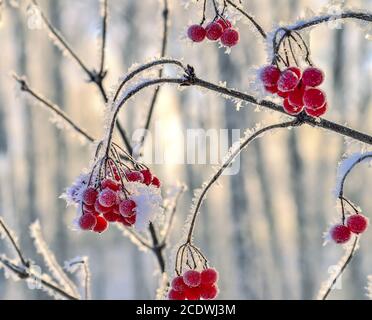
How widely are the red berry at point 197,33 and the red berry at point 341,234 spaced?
58 centimetres

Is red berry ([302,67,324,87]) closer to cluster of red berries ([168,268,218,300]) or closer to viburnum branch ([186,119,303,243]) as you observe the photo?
viburnum branch ([186,119,303,243])

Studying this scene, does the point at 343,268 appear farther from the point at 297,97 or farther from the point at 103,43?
the point at 103,43

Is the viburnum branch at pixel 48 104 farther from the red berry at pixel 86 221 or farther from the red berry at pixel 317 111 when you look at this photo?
the red berry at pixel 317 111

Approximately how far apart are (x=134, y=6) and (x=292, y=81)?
39.3 ft

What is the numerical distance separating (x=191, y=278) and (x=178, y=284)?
33mm

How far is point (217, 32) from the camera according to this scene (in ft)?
4.92

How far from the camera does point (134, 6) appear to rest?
12.7 meters

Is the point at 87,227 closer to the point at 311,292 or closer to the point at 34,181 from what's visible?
the point at 311,292

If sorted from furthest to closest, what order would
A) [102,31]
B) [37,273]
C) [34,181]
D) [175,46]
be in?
[34,181], [175,46], [102,31], [37,273]

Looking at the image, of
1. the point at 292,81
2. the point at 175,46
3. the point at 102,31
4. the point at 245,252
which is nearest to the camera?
the point at 292,81

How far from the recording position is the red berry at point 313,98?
1.19 meters

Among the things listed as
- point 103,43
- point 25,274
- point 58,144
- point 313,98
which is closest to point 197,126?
point 58,144

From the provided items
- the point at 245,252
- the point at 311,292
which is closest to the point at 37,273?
the point at 245,252

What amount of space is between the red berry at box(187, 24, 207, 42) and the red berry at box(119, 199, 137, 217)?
0.51 metres
